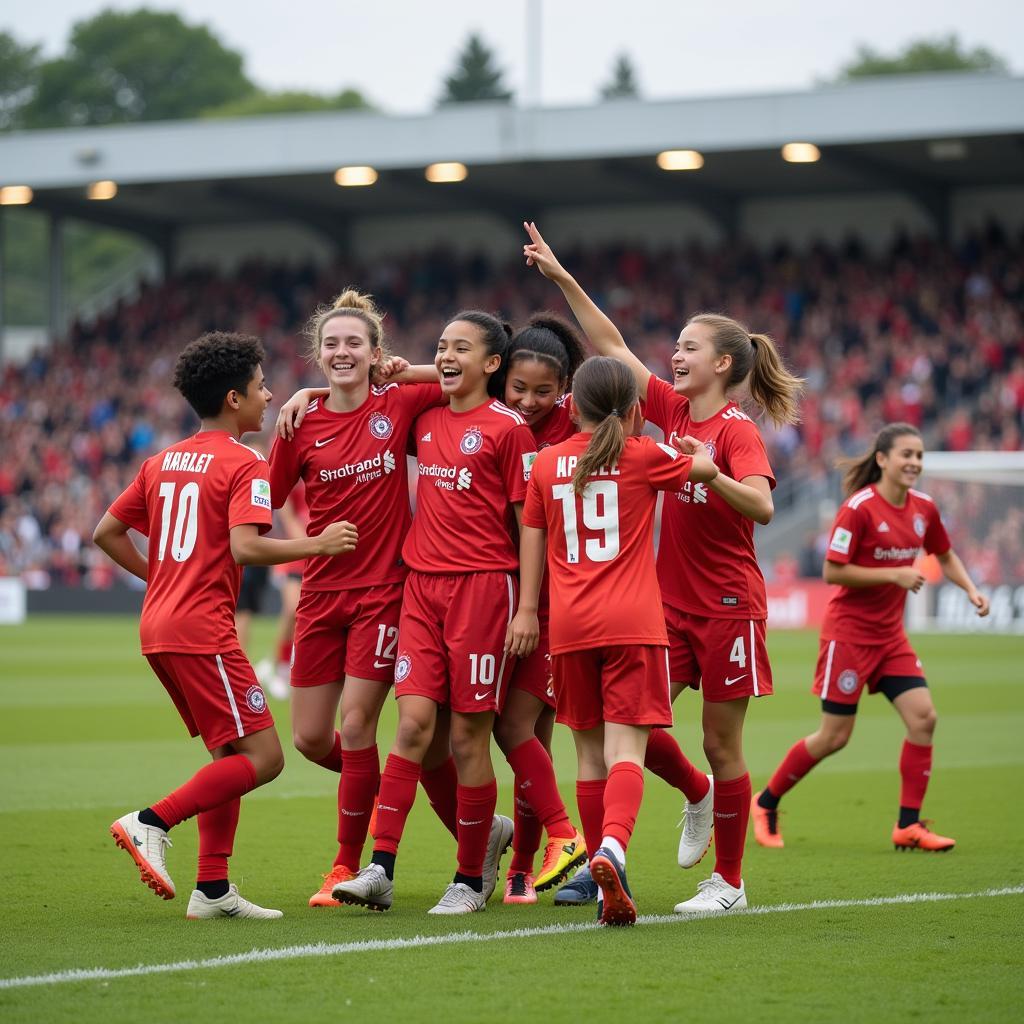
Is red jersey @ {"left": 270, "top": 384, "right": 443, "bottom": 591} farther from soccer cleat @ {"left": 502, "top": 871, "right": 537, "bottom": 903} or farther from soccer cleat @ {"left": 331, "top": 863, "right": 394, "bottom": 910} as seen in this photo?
soccer cleat @ {"left": 502, "top": 871, "right": 537, "bottom": 903}

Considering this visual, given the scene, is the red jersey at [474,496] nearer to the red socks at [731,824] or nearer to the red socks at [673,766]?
the red socks at [673,766]

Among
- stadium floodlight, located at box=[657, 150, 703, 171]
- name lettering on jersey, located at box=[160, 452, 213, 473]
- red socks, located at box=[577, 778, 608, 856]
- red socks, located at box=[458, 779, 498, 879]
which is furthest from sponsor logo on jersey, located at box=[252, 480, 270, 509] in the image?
stadium floodlight, located at box=[657, 150, 703, 171]

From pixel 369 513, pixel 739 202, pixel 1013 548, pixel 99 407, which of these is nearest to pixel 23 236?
pixel 99 407

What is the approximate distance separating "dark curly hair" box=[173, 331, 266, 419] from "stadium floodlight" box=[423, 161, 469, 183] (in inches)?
1066

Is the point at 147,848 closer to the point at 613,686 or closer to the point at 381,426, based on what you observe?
the point at 613,686

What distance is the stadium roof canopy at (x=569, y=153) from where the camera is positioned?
2970 centimetres

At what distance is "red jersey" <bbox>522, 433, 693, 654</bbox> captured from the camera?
5.88 meters

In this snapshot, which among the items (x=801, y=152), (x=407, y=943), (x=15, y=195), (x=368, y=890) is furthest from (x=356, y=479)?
(x=15, y=195)

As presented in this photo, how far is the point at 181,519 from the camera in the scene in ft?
19.9

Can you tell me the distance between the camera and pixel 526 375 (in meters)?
6.61

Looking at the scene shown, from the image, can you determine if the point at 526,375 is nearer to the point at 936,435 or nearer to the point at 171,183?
the point at 936,435

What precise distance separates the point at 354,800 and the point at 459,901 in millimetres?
592

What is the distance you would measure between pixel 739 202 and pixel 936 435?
9.85 meters

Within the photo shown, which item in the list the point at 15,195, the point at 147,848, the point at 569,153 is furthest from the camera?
the point at 15,195
